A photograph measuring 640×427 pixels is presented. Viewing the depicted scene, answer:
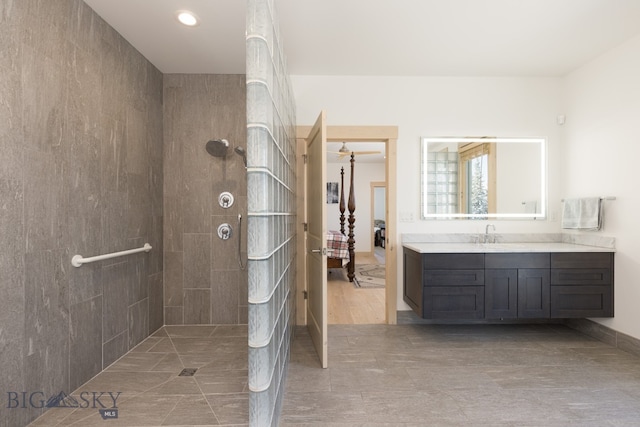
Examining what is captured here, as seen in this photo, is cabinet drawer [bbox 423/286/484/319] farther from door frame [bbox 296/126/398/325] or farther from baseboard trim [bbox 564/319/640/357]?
baseboard trim [bbox 564/319/640/357]

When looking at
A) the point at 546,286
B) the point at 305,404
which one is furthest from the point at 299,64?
the point at 546,286

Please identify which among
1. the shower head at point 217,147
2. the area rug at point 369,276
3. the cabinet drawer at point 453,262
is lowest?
the area rug at point 369,276

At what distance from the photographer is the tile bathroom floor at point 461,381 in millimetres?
1735

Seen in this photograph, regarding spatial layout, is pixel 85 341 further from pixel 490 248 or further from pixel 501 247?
pixel 501 247

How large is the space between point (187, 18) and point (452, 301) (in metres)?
3.13

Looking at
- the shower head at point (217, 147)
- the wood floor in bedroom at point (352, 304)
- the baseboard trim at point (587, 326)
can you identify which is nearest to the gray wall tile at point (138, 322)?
the shower head at point (217, 147)

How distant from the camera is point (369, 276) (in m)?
5.62

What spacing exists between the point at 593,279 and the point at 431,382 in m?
1.88

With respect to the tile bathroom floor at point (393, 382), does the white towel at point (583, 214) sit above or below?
above

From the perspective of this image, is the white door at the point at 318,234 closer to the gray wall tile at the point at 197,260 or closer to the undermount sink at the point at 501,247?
the gray wall tile at the point at 197,260

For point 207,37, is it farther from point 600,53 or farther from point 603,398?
point 603,398

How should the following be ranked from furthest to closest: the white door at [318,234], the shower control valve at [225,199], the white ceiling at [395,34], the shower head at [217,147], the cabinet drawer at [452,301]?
the shower control valve at [225,199]
the shower head at [217,147]
the cabinet drawer at [452,301]
the white door at [318,234]
the white ceiling at [395,34]

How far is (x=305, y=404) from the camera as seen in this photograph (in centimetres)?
185

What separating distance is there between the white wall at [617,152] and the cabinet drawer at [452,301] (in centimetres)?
120
